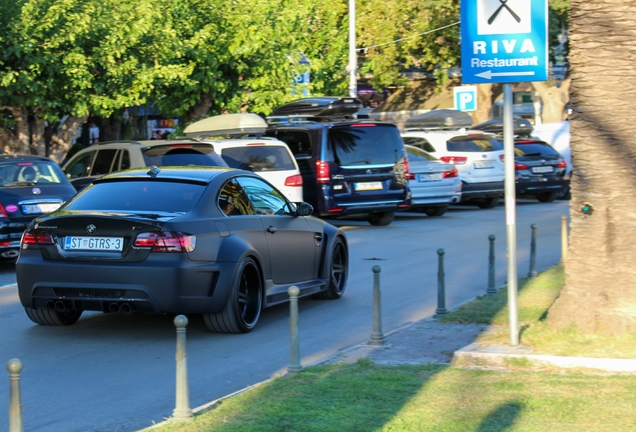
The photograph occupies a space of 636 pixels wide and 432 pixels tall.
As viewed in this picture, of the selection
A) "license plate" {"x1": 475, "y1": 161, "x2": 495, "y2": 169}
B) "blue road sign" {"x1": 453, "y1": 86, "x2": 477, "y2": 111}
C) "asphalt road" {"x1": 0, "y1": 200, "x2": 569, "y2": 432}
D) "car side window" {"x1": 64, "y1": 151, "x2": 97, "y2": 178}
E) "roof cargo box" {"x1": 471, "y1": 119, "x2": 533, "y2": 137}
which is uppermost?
Answer: "blue road sign" {"x1": 453, "y1": 86, "x2": 477, "y2": 111}

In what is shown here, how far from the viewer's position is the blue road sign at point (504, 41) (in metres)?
7.67

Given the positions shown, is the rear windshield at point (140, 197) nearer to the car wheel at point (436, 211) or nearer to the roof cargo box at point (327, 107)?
the roof cargo box at point (327, 107)

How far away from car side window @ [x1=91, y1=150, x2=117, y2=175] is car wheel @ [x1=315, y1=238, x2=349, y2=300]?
6150mm

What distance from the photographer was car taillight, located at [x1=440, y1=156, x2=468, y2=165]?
24.4m

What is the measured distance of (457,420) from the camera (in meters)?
5.73

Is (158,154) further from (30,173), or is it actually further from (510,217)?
(510,217)

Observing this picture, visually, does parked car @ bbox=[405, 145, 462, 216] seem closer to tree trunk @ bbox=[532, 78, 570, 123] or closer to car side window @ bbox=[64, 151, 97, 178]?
car side window @ bbox=[64, 151, 97, 178]

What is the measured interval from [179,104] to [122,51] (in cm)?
483

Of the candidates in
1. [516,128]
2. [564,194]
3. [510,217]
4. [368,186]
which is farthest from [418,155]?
[510,217]

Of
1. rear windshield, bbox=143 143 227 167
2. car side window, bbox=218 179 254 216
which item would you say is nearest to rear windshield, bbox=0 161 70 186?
rear windshield, bbox=143 143 227 167

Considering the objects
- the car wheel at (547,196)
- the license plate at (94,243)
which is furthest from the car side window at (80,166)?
the car wheel at (547,196)

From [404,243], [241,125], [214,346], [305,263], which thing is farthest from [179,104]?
[214,346]

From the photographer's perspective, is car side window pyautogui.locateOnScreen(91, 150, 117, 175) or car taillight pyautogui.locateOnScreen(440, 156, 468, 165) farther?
car taillight pyautogui.locateOnScreen(440, 156, 468, 165)

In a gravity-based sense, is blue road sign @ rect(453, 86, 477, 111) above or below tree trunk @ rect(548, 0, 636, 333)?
above
